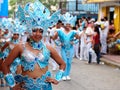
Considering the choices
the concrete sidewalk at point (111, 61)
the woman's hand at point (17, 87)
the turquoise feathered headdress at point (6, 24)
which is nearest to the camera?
the woman's hand at point (17, 87)

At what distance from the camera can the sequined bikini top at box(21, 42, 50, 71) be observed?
482cm

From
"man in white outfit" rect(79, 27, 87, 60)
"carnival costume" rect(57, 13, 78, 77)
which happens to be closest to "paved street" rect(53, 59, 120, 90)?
"carnival costume" rect(57, 13, 78, 77)

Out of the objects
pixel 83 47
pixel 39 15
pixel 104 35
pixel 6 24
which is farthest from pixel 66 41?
pixel 104 35

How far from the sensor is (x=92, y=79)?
38.3 ft

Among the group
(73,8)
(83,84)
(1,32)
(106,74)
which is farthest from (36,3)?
(73,8)

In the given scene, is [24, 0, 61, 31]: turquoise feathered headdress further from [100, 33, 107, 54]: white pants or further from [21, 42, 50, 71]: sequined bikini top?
[100, 33, 107, 54]: white pants

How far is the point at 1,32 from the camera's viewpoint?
1005 cm

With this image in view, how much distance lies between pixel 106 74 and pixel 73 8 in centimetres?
2149

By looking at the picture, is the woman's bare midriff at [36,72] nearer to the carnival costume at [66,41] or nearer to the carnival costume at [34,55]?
the carnival costume at [34,55]

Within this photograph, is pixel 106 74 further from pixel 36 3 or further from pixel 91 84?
pixel 36 3

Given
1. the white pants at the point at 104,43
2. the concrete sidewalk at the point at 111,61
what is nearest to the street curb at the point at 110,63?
the concrete sidewalk at the point at 111,61

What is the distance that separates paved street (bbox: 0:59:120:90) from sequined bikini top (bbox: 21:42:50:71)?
16.2 ft

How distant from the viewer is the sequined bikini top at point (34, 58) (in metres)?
4.82

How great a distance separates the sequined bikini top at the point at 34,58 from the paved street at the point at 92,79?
195 inches
